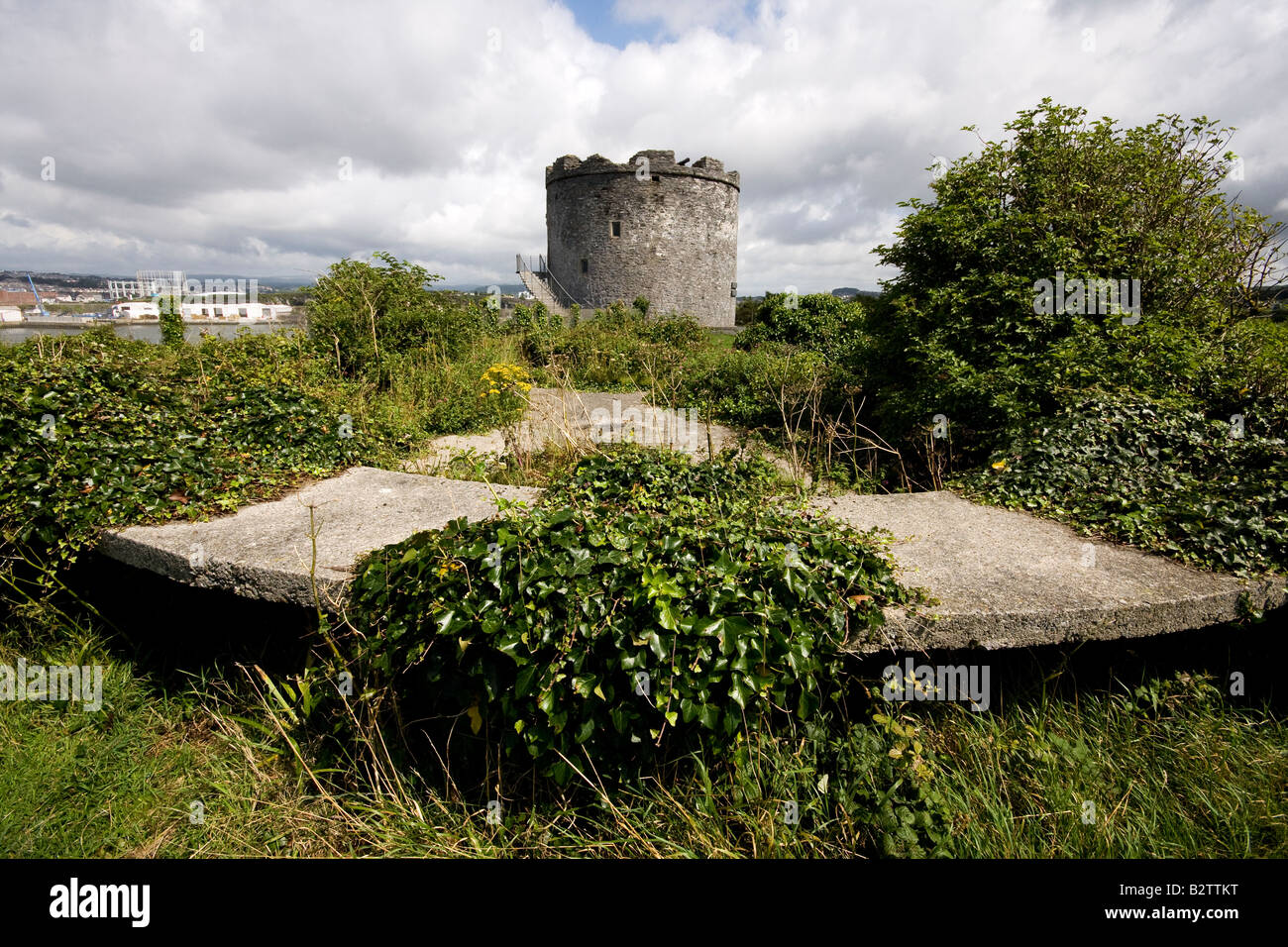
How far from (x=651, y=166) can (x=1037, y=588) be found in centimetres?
2708

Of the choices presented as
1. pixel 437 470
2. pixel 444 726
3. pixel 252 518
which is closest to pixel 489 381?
pixel 437 470

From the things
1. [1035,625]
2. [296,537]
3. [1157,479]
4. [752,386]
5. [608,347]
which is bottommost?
[1035,625]

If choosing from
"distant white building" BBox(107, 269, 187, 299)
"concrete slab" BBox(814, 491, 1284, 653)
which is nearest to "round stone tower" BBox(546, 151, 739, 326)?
"distant white building" BBox(107, 269, 187, 299)

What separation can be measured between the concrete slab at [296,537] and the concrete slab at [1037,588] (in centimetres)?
210

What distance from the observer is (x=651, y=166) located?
25719 mm

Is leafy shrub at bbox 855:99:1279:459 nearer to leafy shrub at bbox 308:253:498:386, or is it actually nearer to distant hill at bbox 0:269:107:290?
Result: leafy shrub at bbox 308:253:498:386

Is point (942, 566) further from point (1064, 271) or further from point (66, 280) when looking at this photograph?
point (66, 280)

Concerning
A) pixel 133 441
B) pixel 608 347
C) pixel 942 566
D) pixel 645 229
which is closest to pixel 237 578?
pixel 133 441

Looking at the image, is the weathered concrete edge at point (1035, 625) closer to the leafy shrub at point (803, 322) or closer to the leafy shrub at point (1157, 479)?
the leafy shrub at point (1157, 479)

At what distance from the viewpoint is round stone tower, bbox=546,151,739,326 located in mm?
25953

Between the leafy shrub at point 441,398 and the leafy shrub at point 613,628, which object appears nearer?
the leafy shrub at point 613,628

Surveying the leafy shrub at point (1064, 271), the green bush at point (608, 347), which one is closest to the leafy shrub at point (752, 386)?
the green bush at point (608, 347)

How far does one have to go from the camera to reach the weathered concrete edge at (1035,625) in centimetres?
226

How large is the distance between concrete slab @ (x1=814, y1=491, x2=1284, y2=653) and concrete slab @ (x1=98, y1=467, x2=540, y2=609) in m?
2.10
